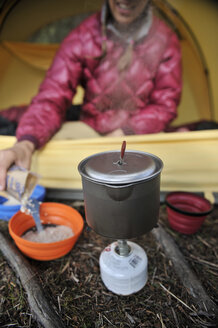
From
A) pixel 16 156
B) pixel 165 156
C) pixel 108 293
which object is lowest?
pixel 108 293

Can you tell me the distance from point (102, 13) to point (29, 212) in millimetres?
1341

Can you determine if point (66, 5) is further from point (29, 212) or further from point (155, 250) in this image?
point (155, 250)

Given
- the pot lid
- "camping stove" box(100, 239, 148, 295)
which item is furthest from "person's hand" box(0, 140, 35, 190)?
"camping stove" box(100, 239, 148, 295)

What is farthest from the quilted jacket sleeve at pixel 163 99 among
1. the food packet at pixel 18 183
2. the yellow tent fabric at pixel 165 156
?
the food packet at pixel 18 183

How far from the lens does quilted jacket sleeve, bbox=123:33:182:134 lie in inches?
64.8

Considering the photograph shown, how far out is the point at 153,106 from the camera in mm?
1711

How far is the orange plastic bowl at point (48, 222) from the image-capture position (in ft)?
3.72

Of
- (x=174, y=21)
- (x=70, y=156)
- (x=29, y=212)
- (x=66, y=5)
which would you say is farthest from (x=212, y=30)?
(x=29, y=212)

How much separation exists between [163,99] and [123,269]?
1.20 metres

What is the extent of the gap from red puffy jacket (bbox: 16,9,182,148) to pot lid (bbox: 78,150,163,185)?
29.9 inches

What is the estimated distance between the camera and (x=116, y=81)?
5.51ft

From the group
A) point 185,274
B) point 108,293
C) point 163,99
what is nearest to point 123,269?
point 108,293

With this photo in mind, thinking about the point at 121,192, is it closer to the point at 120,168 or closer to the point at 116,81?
the point at 120,168

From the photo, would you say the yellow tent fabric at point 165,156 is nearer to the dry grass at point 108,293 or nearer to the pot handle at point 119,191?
the dry grass at point 108,293
